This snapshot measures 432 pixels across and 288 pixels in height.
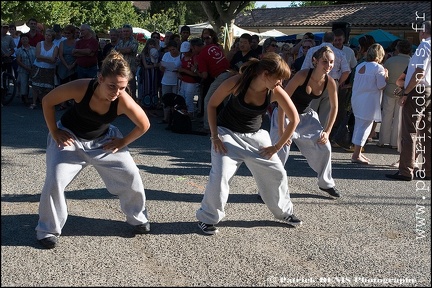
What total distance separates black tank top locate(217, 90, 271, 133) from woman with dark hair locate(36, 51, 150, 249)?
0.81 meters

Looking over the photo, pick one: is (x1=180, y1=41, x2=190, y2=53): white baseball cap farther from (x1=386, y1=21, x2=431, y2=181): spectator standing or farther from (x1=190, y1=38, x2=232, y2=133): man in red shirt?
(x1=386, y1=21, x2=431, y2=181): spectator standing

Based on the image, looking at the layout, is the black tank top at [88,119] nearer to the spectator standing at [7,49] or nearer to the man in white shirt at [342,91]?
the man in white shirt at [342,91]

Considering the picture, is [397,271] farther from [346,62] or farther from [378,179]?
[346,62]

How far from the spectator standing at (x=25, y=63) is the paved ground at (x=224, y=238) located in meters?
6.29

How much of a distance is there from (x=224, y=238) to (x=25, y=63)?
10.1m

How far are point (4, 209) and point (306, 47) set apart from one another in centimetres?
700

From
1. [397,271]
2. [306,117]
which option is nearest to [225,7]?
[306,117]

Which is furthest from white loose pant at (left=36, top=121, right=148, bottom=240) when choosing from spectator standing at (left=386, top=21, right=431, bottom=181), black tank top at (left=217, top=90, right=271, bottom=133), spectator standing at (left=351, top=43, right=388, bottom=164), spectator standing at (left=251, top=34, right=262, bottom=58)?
spectator standing at (left=251, top=34, right=262, bottom=58)

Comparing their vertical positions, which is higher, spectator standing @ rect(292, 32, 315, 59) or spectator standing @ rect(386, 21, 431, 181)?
spectator standing @ rect(292, 32, 315, 59)

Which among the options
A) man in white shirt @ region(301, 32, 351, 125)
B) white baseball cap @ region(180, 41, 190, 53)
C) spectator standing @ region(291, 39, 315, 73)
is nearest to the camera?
man in white shirt @ region(301, 32, 351, 125)

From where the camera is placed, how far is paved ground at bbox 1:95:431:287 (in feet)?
14.2

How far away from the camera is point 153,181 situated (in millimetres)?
7215

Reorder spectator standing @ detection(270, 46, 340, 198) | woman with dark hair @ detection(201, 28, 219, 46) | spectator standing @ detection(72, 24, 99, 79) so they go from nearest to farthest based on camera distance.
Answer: spectator standing @ detection(270, 46, 340, 198), woman with dark hair @ detection(201, 28, 219, 46), spectator standing @ detection(72, 24, 99, 79)

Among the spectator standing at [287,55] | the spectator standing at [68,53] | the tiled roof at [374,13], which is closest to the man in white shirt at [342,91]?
the tiled roof at [374,13]
